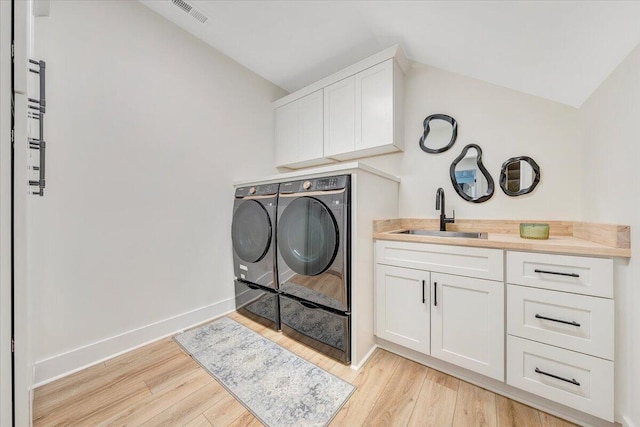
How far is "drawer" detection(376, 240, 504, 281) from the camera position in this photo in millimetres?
1282

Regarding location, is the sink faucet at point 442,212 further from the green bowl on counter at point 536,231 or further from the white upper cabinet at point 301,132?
the white upper cabinet at point 301,132

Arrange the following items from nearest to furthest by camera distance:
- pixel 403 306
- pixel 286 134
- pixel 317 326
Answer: pixel 403 306, pixel 317 326, pixel 286 134

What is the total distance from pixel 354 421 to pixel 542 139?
2.18m

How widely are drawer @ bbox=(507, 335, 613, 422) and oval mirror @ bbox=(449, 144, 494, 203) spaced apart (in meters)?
1.09

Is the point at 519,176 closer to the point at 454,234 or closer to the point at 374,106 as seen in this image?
the point at 454,234

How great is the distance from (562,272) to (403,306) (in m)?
0.83

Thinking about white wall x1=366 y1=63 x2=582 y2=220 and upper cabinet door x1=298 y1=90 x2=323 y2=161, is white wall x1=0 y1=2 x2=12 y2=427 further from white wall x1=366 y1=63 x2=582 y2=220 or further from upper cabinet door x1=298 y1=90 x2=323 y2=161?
white wall x1=366 y1=63 x2=582 y2=220

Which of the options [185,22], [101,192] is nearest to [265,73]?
[185,22]

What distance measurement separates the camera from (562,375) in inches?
44.0

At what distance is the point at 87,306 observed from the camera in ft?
5.08

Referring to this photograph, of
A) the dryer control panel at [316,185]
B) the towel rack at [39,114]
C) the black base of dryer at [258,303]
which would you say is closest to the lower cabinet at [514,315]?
the dryer control panel at [316,185]

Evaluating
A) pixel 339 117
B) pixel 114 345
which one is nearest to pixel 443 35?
pixel 339 117

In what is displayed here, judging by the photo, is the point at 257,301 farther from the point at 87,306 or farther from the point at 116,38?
the point at 116,38

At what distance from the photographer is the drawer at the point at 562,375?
3.38 ft
